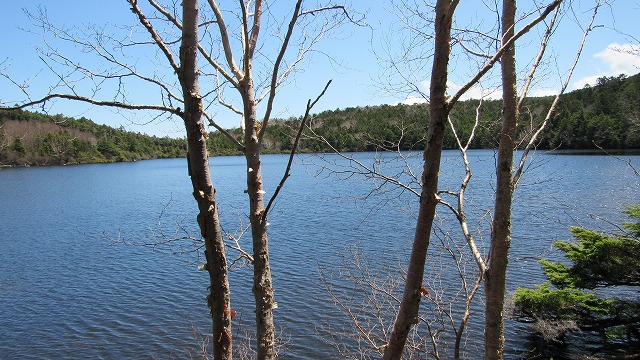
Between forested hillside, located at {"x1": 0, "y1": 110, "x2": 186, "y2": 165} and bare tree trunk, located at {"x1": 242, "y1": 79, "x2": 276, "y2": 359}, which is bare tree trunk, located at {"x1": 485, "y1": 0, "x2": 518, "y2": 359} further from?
forested hillside, located at {"x1": 0, "y1": 110, "x2": 186, "y2": 165}

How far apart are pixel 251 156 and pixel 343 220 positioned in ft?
68.1

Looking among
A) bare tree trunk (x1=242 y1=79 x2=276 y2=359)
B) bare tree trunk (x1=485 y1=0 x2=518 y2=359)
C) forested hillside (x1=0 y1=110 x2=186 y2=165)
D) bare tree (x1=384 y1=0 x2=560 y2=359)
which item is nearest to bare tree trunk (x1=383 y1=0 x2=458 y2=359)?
bare tree (x1=384 y1=0 x2=560 y2=359)

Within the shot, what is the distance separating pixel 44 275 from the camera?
59.5 feet

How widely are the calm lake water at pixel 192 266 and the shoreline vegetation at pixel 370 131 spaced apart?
1.67ft

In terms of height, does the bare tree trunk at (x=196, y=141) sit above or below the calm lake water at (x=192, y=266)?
above

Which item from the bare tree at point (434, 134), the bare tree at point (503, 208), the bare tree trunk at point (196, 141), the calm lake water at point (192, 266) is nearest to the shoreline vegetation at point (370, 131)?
the calm lake water at point (192, 266)

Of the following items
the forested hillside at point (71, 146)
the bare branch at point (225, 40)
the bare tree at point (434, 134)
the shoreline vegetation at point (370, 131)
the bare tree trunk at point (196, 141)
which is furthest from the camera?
the forested hillside at point (71, 146)

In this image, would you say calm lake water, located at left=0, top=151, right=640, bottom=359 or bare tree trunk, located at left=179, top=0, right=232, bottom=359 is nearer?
bare tree trunk, located at left=179, top=0, right=232, bottom=359

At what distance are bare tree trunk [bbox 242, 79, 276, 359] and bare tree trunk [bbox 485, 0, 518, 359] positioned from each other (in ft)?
5.56

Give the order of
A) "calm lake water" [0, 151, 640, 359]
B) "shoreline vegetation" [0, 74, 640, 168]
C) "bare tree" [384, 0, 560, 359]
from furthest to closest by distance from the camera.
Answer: "calm lake water" [0, 151, 640, 359] < "shoreline vegetation" [0, 74, 640, 168] < "bare tree" [384, 0, 560, 359]

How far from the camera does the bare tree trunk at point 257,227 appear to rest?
3.45 metres

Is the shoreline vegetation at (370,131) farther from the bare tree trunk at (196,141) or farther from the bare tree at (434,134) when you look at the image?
the bare tree at (434,134)

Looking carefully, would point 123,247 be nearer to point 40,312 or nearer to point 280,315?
point 40,312

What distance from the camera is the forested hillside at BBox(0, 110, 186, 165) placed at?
9150 centimetres
